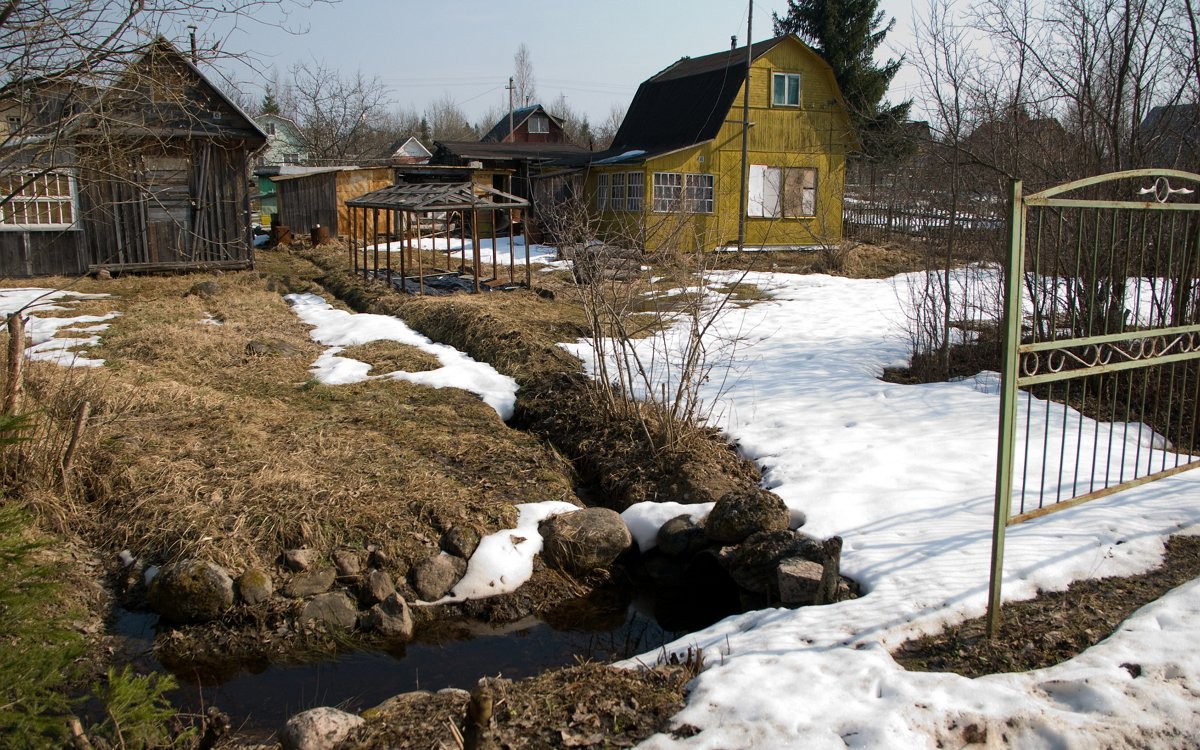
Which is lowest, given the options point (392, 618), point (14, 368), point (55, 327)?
point (392, 618)

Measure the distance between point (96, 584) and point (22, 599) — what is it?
2.93 m

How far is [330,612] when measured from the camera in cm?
550

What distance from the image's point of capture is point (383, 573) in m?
5.80

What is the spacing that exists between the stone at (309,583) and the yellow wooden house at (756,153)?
18.2 metres

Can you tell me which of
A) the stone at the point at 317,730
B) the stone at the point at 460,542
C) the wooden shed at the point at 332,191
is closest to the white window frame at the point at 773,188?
the wooden shed at the point at 332,191

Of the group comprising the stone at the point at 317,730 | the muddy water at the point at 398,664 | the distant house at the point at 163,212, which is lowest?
the muddy water at the point at 398,664

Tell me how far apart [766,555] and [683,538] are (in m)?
0.89

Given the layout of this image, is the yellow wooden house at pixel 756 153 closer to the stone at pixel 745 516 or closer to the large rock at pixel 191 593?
the stone at pixel 745 516

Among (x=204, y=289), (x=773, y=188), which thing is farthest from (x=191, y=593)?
(x=773, y=188)

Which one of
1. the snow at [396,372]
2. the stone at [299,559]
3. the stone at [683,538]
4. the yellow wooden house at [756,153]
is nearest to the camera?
the stone at [299,559]

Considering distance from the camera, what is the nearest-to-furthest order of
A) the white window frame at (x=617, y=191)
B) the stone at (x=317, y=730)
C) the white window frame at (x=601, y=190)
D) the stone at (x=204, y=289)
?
the stone at (x=317, y=730)
the stone at (x=204, y=289)
the white window frame at (x=617, y=191)
the white window frame at (x=601, y=190)

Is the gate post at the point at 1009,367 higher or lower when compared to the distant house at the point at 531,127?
lower

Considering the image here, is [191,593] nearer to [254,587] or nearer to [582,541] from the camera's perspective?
[254,587]

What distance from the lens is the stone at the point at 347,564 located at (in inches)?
228
